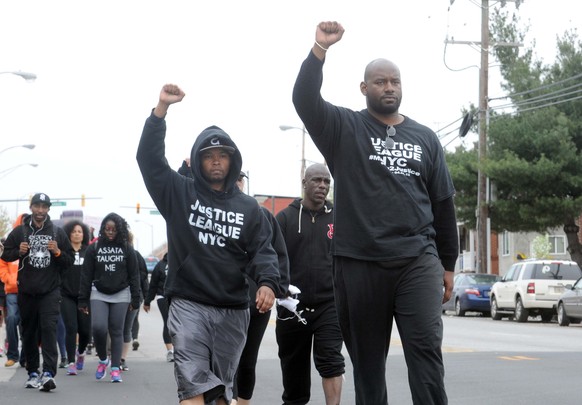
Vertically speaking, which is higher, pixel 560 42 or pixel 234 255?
pixel 560 42

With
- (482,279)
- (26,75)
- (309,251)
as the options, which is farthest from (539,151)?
(309,251)

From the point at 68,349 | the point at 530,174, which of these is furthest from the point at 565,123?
the point at 68,349

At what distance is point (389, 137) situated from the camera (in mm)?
6043

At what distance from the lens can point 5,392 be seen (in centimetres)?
1139

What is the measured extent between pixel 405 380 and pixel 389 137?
6.47m

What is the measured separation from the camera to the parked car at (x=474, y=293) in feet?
109

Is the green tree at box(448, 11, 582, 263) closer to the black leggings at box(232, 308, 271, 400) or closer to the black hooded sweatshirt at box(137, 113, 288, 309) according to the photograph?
the black leggings at box(232, 308, 271, 400)

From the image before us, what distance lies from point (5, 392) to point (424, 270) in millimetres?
6688

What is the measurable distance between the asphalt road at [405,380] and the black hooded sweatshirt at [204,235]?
374 centimetres

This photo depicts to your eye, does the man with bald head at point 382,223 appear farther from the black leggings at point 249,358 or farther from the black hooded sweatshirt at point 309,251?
the black hooded sweatshirt at point 309,251

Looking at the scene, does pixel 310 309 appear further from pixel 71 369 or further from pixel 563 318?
pixel 563 318

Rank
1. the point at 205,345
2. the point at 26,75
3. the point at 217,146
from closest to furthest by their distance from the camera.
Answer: the point at 205,345
the point at 217,146
the point at 26,75

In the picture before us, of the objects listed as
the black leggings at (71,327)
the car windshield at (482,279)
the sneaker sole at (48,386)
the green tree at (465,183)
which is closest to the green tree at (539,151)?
the green tree at (465,183)

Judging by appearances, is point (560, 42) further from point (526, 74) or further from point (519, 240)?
point (519, 240)
